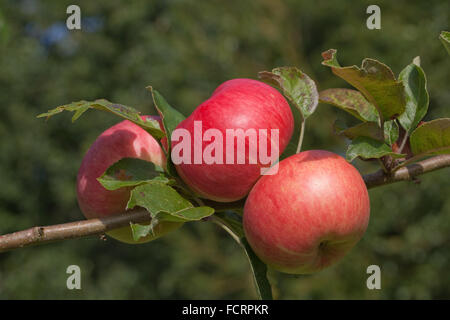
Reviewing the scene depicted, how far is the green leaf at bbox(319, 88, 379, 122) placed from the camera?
70cm

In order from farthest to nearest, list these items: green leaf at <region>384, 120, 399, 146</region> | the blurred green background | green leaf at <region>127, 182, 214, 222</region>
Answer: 1. the blurred green background
2. green leaf at <region>384, 120, 399, 146</region>
3. green leaf at <region>127, 182, 214, 222</region>

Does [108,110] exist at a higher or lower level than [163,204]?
higher

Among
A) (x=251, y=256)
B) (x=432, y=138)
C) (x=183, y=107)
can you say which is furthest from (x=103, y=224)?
(x=183, y=107)

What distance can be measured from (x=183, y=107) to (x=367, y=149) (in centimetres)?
558

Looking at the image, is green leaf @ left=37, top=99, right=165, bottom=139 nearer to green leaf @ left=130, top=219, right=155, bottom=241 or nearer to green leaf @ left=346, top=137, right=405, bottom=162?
green leaf @ left=130, top=219, right=155, bottom=241

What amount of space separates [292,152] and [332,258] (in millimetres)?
182

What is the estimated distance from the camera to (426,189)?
4199mm

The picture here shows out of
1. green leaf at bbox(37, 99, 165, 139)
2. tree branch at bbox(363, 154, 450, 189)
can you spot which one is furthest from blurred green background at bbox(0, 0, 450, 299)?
green leaf at bbox(37, 99, 165, 139)

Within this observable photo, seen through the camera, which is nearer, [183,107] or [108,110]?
[108,110]

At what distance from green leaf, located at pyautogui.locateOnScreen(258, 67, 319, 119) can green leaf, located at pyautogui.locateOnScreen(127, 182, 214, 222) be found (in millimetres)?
208

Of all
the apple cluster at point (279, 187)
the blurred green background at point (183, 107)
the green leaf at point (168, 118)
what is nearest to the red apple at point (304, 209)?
the apple cluster at point (279, 187)

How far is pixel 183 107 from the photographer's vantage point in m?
6.12

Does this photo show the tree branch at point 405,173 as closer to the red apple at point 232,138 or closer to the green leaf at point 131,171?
the red apple at point 232,138

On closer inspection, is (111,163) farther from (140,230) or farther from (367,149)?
(367,149)
